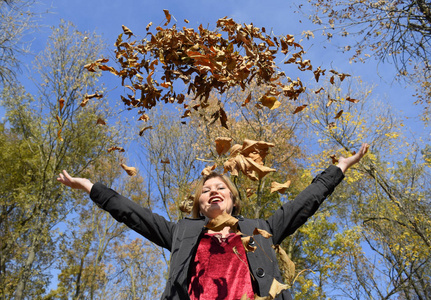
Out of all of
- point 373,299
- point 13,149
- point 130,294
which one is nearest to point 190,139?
point 373,299

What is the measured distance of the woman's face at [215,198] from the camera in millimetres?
1925

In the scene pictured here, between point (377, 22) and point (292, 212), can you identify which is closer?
point (292, 212)

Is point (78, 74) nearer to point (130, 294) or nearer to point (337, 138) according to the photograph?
point (337, 138)

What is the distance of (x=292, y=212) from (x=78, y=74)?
10.4 meters

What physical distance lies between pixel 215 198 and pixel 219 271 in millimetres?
435

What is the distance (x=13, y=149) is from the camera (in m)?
Result: 13.2

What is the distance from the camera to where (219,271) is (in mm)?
1671

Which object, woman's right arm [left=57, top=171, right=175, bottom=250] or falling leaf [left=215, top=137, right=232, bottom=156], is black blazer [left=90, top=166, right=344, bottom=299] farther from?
falling leaf [left=215, top=137, right=232, bottom=156]

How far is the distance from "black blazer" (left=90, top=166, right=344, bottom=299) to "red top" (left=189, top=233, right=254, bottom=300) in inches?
2.2

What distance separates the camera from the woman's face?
1925mm

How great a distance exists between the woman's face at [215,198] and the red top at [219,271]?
0.18m

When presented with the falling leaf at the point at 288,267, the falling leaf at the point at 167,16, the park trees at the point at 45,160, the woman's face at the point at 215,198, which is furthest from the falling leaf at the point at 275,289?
Answer: the park trees at the point at 45,160

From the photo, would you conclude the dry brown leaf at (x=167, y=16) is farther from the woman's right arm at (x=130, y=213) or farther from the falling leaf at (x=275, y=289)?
the falling leaf at (x=275, y=289)

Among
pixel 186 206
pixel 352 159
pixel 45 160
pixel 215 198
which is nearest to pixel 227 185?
pixel 215 198
